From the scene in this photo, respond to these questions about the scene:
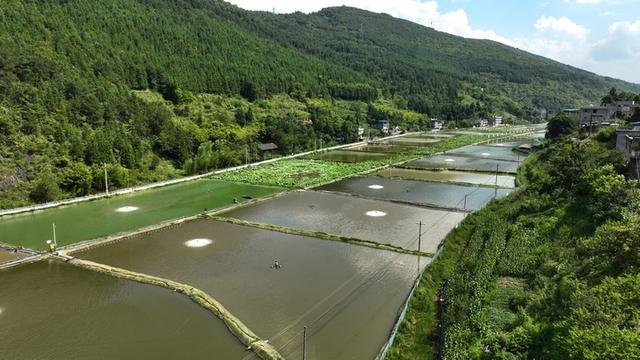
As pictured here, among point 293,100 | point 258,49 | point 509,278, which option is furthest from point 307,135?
point 509,278

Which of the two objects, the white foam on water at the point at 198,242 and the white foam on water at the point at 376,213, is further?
the white foam on water at the point at 376,213

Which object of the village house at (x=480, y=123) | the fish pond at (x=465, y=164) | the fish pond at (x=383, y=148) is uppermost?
the village house at (x=480, y=123)

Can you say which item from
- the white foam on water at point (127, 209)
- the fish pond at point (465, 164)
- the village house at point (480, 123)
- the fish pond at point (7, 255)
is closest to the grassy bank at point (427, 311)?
the fish pond at point (7, 255)

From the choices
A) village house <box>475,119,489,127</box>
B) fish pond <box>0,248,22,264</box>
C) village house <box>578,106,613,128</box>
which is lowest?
fish pond <box>0,248,22,264</box>

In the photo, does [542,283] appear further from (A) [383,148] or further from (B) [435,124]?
(B) [435,124]

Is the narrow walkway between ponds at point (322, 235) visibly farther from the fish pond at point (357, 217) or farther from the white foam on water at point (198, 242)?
the white foam on water at point (198, 242)

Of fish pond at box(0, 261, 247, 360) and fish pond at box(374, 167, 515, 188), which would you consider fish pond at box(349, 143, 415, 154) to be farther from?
fish pond at box(0, 261, 247, 360)

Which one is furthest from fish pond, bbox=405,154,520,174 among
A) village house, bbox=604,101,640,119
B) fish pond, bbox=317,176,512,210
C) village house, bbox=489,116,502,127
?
village house, bbox=489,116,502,127
